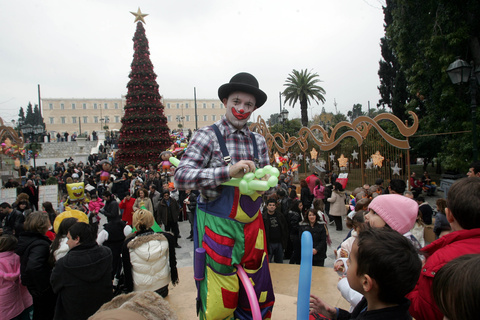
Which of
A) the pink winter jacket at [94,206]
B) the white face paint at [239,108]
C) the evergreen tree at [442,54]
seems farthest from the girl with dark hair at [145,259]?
the evergreen tree at [442,54]

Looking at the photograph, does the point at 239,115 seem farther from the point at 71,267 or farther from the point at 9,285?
the point at 9,285

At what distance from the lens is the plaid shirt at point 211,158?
207 cm

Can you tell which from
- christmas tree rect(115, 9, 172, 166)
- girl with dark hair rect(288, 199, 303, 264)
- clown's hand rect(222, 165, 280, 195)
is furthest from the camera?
christmas tree rect(115, 9, 172, 166)

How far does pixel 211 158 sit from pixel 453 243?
1622 millimetres

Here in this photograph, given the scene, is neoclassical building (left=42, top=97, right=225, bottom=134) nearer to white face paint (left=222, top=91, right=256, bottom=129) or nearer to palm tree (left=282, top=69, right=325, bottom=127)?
palm tree (left=282, top=69, right=325, bottom=127)

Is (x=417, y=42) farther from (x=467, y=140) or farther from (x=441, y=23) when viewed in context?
(x=467, y=140)

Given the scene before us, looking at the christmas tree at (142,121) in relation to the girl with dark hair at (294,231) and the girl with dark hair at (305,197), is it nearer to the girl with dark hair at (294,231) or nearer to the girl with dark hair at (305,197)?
the girl with dark hair at (305,197)

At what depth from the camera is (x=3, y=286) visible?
3195 millimetres

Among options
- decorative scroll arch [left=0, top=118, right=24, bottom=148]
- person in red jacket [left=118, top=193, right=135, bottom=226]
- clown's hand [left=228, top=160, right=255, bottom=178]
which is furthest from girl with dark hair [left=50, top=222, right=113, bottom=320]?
decorative scroll arch [left=0, top=118, right=24, bottom=148]

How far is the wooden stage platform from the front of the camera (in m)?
3.48

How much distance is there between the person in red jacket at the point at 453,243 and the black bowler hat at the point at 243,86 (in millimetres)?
1516

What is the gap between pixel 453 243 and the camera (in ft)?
5.26

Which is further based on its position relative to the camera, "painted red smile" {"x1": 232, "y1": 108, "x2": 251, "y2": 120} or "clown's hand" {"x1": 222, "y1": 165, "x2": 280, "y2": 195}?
"painted red smile" {"x1": 232, "y1": 108, "x2": 251, "y2": 120}

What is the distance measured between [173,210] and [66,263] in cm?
521
